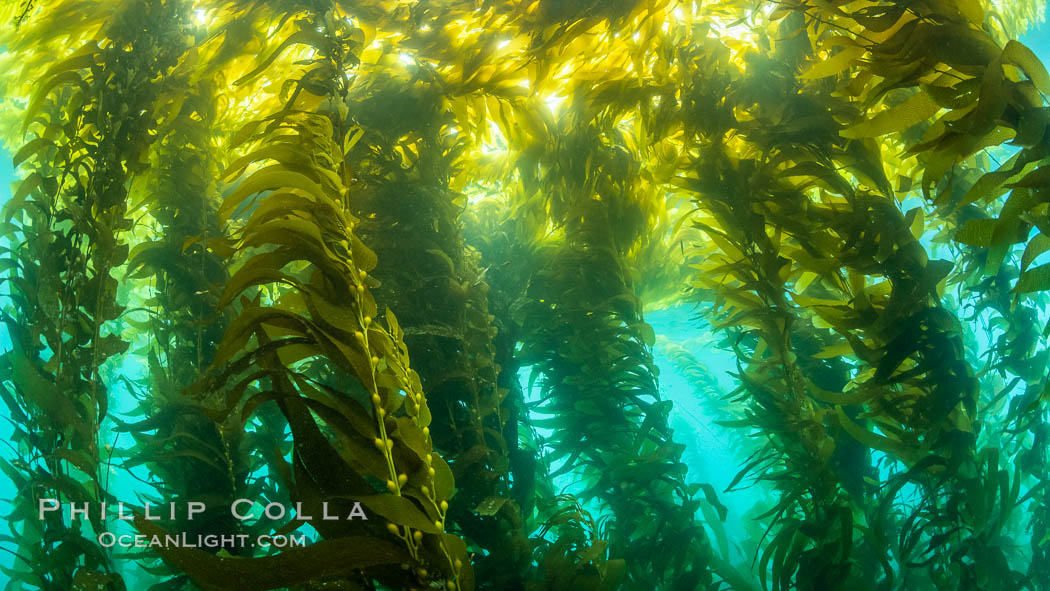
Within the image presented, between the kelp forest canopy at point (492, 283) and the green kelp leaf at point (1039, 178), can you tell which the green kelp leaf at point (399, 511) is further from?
the green kelp leaf at point (1039, 178)

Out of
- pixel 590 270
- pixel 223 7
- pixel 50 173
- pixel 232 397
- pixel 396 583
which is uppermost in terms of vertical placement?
pixel 223 7

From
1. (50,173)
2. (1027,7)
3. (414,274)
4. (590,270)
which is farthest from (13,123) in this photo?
(1027,7)

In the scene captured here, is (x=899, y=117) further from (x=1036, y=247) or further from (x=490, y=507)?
(x=490, y=507)

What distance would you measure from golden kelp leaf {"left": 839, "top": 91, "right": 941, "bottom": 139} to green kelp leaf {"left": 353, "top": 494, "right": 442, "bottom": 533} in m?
1.51

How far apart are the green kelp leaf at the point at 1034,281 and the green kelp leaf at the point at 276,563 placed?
70.8 inches

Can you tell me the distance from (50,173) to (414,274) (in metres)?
1.77

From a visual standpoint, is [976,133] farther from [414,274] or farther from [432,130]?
[432,130]

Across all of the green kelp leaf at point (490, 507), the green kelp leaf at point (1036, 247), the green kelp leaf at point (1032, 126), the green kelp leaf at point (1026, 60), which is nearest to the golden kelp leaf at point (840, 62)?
the green kelp leaf at point (1026, 60)

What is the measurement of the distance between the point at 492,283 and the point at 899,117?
2.20 meters

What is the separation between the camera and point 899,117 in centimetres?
156

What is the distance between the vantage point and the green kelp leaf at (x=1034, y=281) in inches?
58.2

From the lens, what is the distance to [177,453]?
6.36 feet

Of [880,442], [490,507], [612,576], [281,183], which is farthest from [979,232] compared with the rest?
[281,183]

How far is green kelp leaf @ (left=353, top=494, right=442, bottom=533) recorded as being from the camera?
0.87 m
